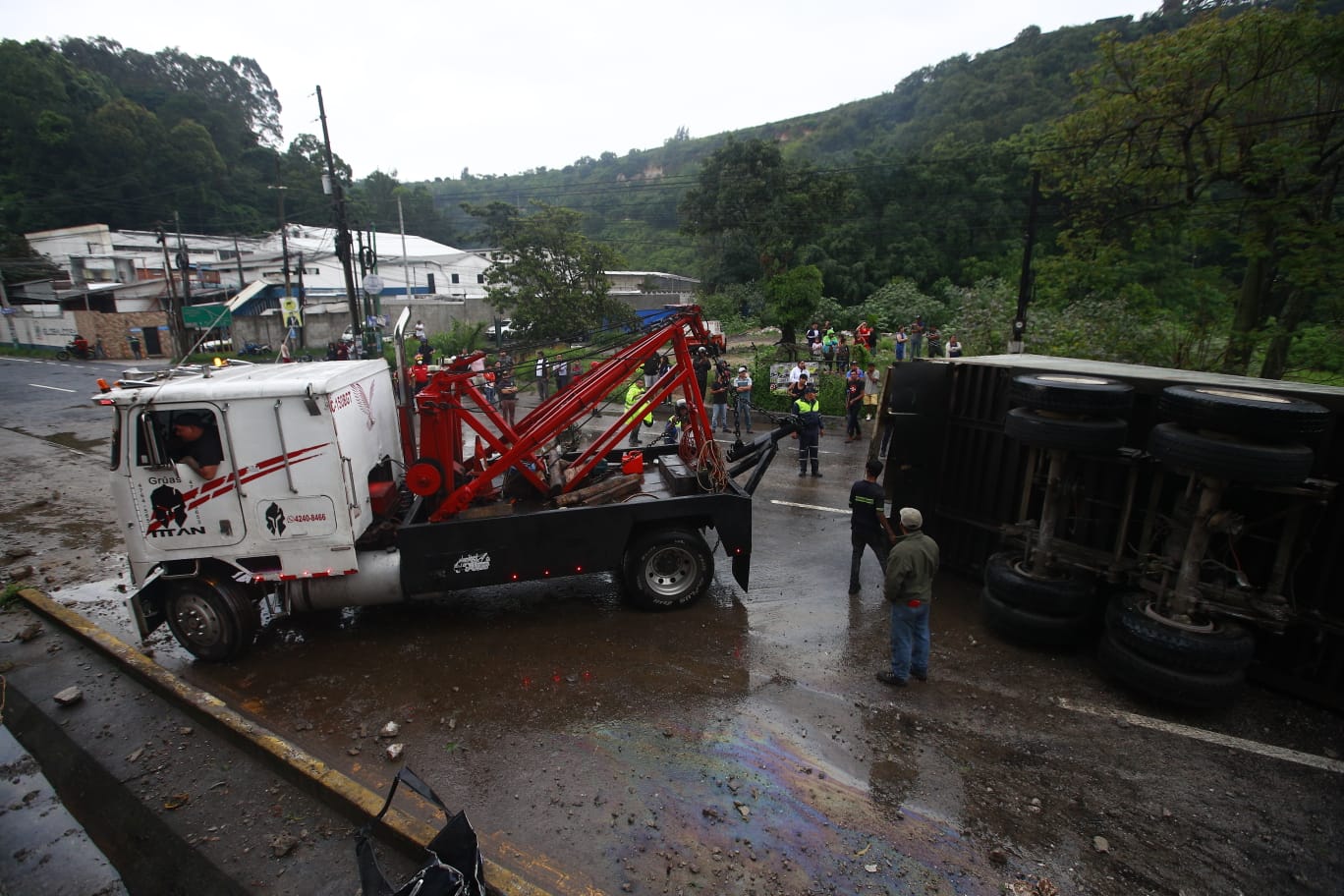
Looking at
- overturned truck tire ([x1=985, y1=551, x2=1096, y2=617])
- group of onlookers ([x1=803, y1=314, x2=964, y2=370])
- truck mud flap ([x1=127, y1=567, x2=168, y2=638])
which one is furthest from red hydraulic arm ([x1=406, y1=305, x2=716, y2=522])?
group of onlookers ([x1=803, y1=314, x2=964, y2=370])

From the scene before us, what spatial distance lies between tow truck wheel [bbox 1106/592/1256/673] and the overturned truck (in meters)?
0.01

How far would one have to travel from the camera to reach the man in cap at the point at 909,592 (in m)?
5.23

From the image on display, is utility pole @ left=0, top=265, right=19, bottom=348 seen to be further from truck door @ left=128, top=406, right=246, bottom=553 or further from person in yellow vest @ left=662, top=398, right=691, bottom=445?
truck door @ left=128, top=406, right=246, bottom=553

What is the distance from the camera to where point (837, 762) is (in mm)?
4637

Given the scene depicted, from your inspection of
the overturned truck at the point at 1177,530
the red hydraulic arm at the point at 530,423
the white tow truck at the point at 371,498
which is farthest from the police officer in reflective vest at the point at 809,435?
the overturned truck at the point at 1177,530

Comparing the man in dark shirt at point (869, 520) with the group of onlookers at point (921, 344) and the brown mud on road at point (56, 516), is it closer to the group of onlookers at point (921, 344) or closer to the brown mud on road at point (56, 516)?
the brown mud on road at point (56, 516)

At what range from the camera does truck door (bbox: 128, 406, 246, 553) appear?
17.9 feet

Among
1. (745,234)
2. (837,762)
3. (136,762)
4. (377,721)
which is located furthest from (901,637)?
(745,234)

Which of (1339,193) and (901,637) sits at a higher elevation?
(1339,193)

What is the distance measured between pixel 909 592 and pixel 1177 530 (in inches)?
87.8

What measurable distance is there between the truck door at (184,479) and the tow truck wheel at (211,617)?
1.43ft

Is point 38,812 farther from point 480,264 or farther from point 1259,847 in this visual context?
point 480,264

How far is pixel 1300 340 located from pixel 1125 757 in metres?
14.2

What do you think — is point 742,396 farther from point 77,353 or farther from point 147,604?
point 77,353
